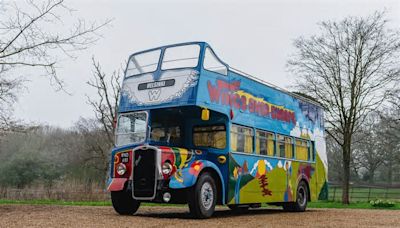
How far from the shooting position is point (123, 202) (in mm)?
11586

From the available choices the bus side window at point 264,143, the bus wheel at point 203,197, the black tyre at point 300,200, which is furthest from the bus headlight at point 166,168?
the black tyre at point 300,200

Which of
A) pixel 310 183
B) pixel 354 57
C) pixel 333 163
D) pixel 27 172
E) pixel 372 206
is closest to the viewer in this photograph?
pixel 310 183

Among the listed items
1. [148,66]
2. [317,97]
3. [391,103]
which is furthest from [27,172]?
[148,66]

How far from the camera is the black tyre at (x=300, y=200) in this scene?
611 inches

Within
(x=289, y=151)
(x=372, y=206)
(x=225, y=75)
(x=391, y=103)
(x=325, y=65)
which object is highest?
(x=325, y=65)

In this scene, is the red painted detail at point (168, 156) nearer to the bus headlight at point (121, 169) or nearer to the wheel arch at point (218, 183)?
the wheel arch at point (218, 183)

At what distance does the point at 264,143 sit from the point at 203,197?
343cm

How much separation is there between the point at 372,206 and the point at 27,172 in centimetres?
3163

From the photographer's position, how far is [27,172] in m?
43.8

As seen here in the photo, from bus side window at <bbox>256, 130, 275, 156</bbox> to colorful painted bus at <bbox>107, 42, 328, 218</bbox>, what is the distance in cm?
3

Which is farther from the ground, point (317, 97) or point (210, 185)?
point (317, 97)

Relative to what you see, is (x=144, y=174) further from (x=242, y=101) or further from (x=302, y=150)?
(x=302, y=150)

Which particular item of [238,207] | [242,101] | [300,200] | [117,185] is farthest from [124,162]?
[300,200]

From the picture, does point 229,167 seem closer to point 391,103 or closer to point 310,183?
point 310,183
